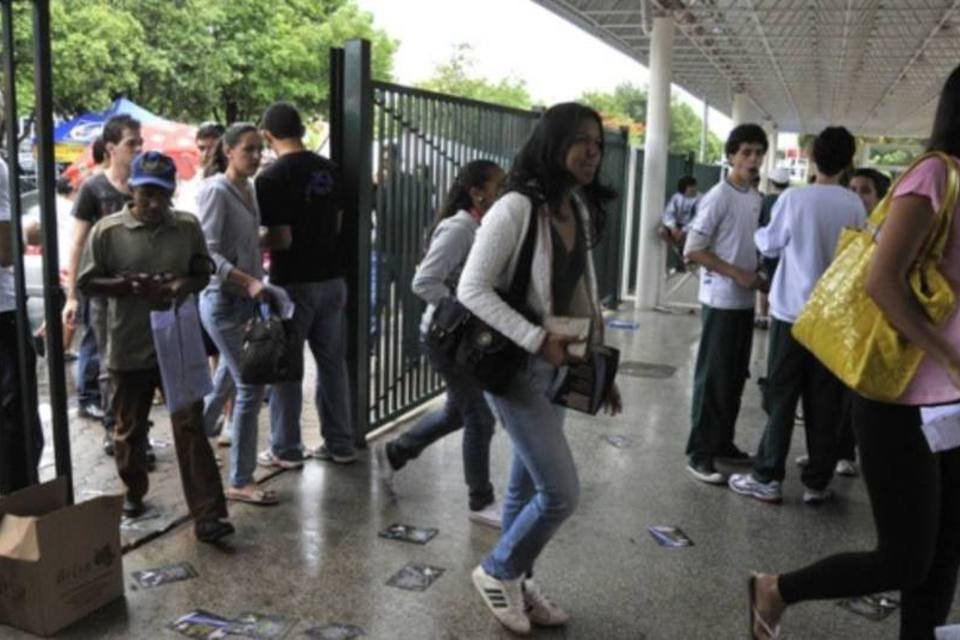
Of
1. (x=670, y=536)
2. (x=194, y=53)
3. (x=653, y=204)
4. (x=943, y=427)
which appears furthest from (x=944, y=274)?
(x=194, y=53)

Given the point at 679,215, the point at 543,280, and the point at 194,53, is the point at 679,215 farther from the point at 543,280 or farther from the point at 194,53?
the point at 194,53

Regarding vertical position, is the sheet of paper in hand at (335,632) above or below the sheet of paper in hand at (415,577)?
below

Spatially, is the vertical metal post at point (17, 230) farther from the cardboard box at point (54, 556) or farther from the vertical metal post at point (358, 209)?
the vertical metal post at point (358, 209)

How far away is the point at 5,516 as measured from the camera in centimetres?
323

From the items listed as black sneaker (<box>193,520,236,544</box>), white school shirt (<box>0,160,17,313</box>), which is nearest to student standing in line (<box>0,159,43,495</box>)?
white school shirt (<box>0,160,17,313</box>)

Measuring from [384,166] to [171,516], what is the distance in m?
2.35

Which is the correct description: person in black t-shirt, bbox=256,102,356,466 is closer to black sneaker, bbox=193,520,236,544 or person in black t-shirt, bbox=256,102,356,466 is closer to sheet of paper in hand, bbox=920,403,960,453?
black sneaker, bbox=193,520,236,544

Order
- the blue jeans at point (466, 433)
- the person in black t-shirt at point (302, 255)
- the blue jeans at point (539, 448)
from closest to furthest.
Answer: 1. the blue jeans at point (539, 448)
2. the blue jeans at point (466, 433)
3. the person in black t-shirt at point (302, 255)

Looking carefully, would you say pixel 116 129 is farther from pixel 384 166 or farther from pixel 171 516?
pixel 171 516

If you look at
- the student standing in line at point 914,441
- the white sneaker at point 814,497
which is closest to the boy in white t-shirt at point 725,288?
the white sneaker at point 814,497

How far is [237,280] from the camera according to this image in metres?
4.49

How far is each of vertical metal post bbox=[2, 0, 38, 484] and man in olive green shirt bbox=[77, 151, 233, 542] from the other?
Answer: 44 cm

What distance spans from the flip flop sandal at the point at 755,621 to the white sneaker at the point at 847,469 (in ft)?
8.15

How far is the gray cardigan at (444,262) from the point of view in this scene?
4.32m
